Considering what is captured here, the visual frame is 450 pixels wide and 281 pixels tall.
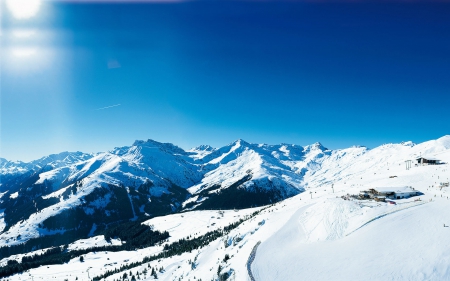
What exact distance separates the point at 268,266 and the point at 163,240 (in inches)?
5747

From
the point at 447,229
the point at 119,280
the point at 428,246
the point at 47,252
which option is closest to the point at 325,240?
the point at 428,246

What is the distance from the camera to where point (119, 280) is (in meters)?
80.7

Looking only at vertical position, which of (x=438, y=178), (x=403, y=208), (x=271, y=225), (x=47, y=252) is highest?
(x=438, y=178)

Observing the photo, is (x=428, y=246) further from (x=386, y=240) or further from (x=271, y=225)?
(x=271, y=225)

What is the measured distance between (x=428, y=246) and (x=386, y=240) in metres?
3.90

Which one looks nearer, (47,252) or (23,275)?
(23,275)

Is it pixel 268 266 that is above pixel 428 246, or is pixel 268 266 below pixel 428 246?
below

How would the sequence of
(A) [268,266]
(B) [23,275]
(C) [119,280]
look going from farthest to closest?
(B) [23,275] → (C) [119,280] → (A) [268,266]

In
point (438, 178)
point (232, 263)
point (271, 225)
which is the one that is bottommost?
point (232, 263)

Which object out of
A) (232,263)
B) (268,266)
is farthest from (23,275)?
(268,266)

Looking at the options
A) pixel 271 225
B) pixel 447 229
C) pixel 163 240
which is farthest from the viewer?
pixel 163 240

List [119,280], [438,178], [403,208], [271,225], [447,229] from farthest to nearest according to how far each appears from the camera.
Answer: [119,280]
[438,178]
[271,225]
[403,208]
[447,229]

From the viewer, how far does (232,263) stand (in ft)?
129

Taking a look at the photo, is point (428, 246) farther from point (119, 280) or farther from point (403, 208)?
point (119, 280)
